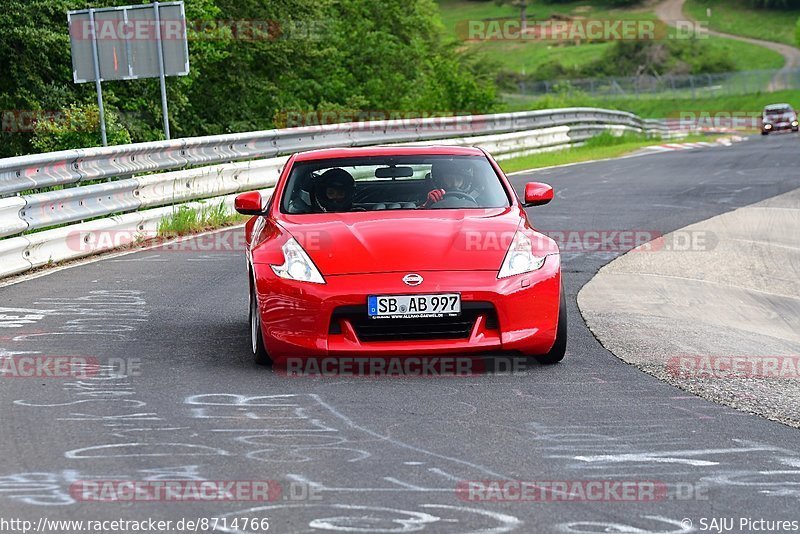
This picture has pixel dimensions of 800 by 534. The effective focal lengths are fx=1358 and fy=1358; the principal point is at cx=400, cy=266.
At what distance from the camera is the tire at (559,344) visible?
788cm

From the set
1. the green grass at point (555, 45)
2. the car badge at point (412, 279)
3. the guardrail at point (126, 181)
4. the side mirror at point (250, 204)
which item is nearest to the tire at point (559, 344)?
the car badge at point (412, 279)

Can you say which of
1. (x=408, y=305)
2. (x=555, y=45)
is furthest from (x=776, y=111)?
(x=555, y=45)

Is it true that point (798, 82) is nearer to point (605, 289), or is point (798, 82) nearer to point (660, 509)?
point (605, 289)

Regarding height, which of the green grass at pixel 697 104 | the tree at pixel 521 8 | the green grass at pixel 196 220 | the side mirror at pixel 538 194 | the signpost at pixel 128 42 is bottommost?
the green grass at pixel 697 104

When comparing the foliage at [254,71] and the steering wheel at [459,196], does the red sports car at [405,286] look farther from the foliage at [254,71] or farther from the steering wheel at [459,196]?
the foliage at [254,71]

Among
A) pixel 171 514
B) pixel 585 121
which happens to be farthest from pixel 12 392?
pixel 585 121

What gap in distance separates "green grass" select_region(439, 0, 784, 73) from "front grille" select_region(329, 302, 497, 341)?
8731cm

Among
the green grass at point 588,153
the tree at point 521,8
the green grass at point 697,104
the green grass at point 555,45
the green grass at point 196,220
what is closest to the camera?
the green grass at point 196,220

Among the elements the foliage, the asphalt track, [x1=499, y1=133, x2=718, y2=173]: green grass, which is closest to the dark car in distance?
the foliage

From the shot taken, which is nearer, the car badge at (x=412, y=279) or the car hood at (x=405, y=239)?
the car badge at (x=412, y=279)

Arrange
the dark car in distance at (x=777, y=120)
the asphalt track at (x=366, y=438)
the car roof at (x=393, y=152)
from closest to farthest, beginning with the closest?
the asphalt track at (x=366, y=438) < the car roof at (x=393, y=152) < the dark car in distance at (x=777, y=120)

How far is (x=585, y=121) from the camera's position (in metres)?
35.2

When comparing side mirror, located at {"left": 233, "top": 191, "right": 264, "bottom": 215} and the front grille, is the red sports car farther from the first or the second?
side mirror, located at {"left": 233, "top": 191, "right": 264, "bottom": 215}

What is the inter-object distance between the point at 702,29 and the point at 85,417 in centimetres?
13827
